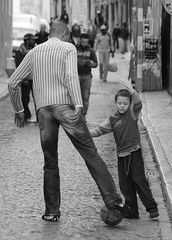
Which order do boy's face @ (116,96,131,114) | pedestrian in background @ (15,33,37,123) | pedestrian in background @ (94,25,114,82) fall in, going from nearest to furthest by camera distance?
boy's face @ (116,96,131,114)
pedestrian in background @ (15,33,37,123)
pedestrian in background @ (94,25,114,82)

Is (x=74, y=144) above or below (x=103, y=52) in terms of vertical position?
above

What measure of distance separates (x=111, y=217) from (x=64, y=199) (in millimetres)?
1397

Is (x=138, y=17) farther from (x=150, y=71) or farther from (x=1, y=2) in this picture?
(x=1, y=2)

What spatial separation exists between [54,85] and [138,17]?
15.1 metres

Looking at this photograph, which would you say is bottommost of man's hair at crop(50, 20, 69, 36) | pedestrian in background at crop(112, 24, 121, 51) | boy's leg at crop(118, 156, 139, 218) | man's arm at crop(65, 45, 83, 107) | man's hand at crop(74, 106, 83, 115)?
pedestrian in background at crop(112, 24, 121, 51)

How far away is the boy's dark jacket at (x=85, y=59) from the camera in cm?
1727

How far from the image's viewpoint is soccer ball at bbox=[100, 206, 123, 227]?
816 cm

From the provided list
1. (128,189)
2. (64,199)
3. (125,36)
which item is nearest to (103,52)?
(125,36)

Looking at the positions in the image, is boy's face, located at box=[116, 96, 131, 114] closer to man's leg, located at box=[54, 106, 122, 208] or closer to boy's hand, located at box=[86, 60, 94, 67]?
man's leg, located at box=[54, 106, 122, 208]

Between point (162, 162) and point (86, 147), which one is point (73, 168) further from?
point (86, 147)

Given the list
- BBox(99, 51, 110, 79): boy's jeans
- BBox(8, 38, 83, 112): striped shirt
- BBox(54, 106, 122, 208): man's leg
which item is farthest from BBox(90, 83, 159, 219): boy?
BBox(99, 51, 110, 79): boy's jeans

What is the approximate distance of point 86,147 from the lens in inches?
323

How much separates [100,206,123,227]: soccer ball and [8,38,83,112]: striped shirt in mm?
1006

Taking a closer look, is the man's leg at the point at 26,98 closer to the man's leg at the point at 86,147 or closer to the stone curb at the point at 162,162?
the stone curb at the point at 162,162
